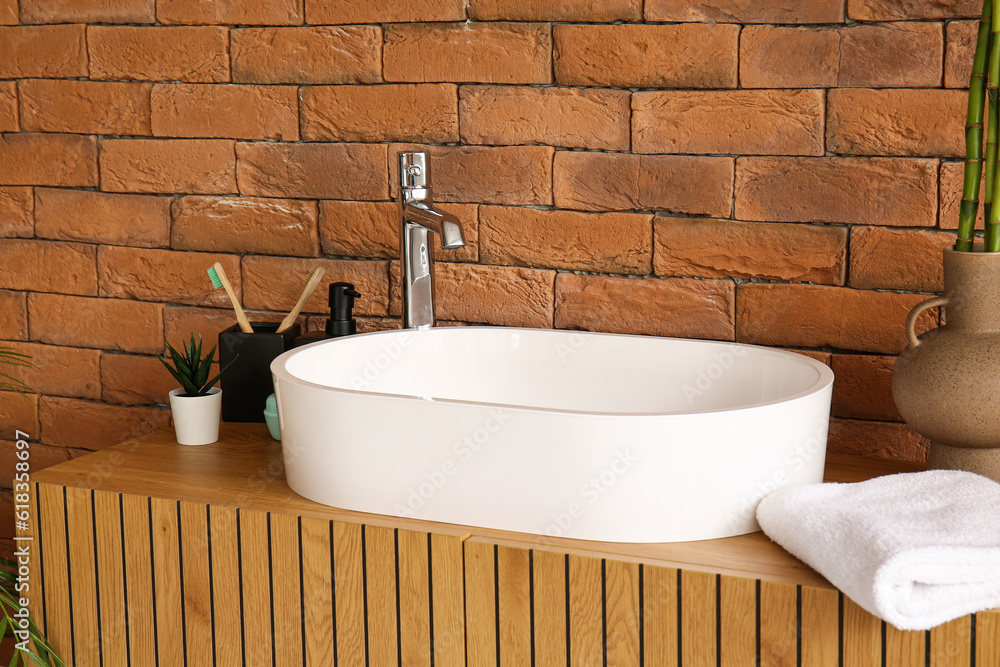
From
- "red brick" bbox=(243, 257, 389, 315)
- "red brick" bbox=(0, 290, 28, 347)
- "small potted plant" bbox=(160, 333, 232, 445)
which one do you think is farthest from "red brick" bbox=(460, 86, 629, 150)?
"red brick" bbox=(0, 290, 28, 347)

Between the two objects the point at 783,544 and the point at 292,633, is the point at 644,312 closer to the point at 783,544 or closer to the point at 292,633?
the point at 783,544

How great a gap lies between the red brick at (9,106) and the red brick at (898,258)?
1.43 metres

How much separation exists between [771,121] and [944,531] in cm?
62

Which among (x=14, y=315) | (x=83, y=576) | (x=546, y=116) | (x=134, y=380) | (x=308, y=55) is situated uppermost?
(x=308, y=55)

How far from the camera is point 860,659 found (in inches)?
31.1

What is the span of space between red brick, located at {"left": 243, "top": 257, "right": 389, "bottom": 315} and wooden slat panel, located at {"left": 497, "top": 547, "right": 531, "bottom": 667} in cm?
66

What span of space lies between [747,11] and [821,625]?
79 centimetres

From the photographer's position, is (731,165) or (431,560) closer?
(431,560)

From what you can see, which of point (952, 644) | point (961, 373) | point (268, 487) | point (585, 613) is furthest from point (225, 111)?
point (952, 644)

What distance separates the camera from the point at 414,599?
0.92m

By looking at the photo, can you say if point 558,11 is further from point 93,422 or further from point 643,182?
point 93,422

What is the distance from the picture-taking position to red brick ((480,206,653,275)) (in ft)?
4.32

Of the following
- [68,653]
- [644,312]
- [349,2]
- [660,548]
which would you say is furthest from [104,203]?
[660,548]
